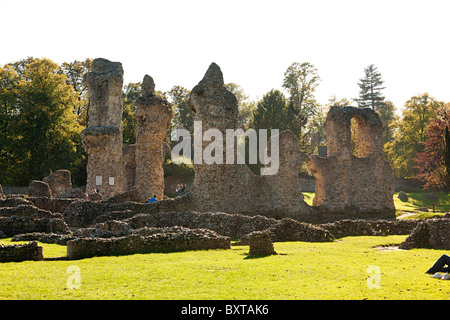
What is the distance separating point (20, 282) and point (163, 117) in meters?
20.6

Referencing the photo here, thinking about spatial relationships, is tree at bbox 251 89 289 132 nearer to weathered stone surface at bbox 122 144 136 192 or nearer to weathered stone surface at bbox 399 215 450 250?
weathered stone surface at bbox 122 144 136 192

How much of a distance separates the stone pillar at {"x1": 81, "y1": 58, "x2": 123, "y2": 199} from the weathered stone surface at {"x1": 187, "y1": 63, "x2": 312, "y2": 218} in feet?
29.2

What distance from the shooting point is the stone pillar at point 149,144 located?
27.9 m

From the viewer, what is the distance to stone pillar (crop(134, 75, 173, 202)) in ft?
91.7

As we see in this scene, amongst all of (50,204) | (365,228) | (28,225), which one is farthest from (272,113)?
(28,225)

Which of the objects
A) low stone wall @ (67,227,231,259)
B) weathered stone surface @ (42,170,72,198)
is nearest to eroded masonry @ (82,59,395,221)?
low stone wall @ (67,227,231,259)

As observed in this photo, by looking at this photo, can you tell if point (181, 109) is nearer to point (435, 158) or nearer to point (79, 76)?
point (79, 76)

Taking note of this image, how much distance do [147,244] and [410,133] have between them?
5089 cm

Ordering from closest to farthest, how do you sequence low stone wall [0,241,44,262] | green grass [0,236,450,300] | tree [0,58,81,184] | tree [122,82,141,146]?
green grass [0,236,450,300] < low stone wall [0,241,44,262] < tree [0,58,81,184] < tree [122,82,141,146]

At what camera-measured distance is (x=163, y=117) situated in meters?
28.5

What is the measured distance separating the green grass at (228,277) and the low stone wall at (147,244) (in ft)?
2.05

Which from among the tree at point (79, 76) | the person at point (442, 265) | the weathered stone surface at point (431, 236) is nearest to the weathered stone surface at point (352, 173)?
the weathered stone surface at point (431, 236)
